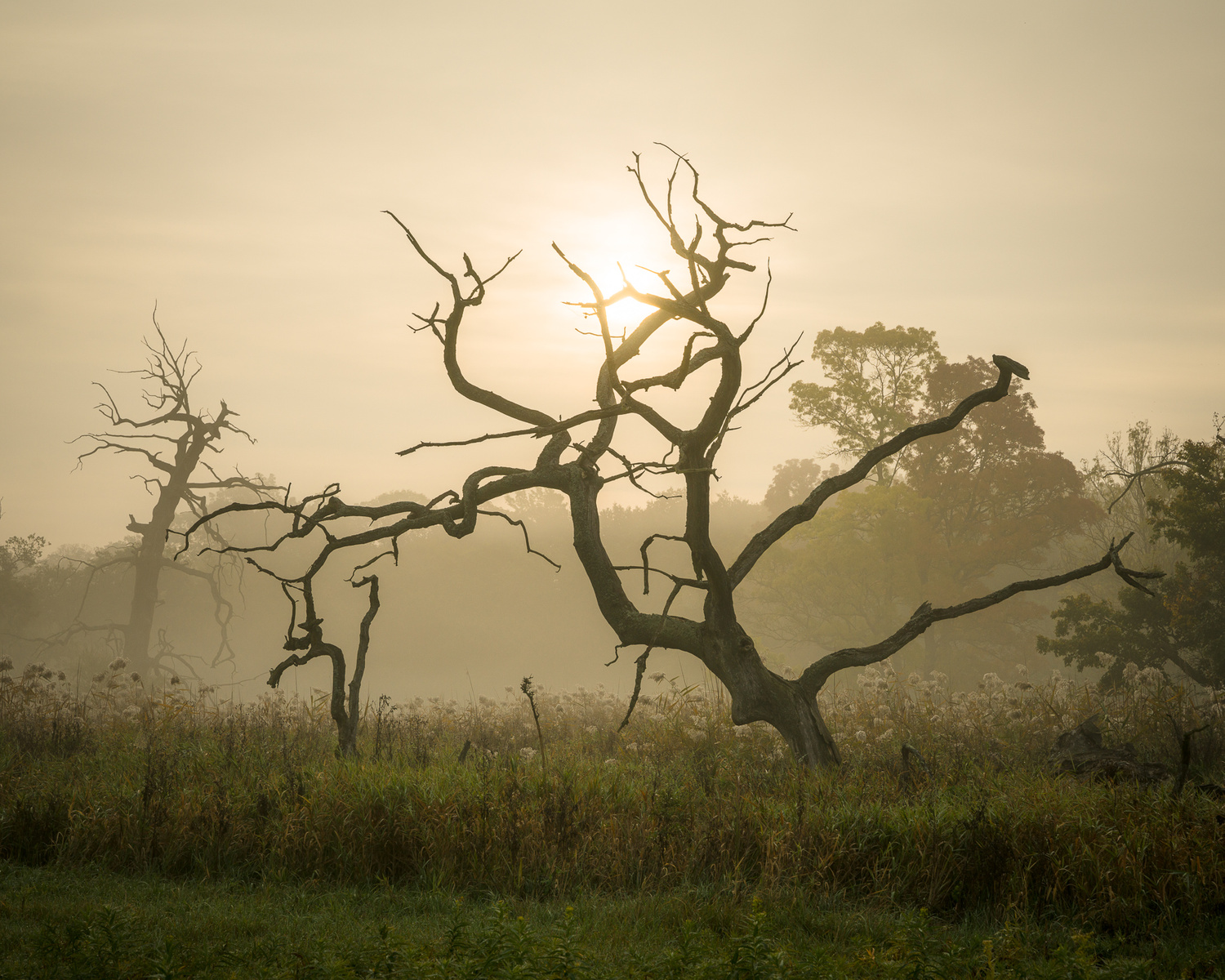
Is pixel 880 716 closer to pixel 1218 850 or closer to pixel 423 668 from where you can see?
pixel 1218 850

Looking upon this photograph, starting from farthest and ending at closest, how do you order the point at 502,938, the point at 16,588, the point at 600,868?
the point at 16,588
the point at 600,868
the point at 502,938

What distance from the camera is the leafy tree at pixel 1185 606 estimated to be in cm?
1524

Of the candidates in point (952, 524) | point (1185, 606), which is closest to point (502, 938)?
point (1185, 606)

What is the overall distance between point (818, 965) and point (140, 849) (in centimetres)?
547

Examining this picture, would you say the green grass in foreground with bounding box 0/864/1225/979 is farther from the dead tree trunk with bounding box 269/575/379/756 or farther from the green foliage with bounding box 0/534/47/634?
the green foliage with bounding box 0/534/47/634

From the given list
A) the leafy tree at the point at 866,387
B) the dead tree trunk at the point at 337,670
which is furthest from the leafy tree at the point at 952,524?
the dead tree trunk at the point at 337,670

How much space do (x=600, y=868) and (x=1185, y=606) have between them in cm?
1400

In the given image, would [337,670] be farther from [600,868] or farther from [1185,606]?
[1185,606]

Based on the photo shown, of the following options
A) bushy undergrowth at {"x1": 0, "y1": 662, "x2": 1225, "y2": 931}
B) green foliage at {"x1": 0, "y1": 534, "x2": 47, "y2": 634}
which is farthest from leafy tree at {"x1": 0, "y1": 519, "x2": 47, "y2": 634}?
bushy undergrowth at {"x1": 0, "y1": 662, "x2": 1225, "y2": 931}

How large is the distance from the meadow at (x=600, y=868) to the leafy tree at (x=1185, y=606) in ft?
21.9

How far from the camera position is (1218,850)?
5.88m

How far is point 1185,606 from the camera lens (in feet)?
50.9

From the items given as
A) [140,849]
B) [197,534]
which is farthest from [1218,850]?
[197,534]

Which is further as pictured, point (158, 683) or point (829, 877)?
point (158, 683)
